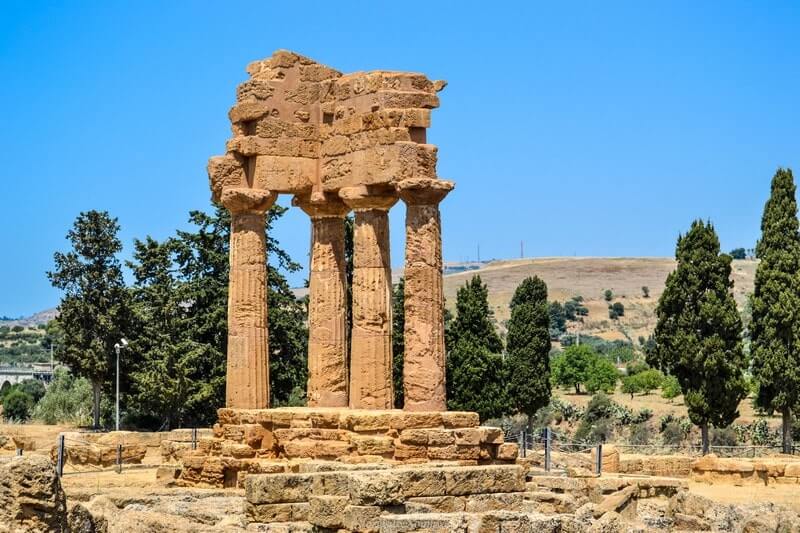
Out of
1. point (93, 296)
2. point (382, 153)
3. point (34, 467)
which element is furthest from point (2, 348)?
point (34, 467)

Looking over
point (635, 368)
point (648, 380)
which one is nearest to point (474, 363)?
point (648, 380)

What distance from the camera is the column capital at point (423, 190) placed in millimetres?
29250

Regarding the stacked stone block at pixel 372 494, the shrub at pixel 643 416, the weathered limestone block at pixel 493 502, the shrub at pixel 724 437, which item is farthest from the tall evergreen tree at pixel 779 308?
the weathered limestone block at pixel 493 502

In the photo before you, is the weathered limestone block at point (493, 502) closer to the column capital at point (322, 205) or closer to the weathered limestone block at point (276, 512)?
the weathered limestone block at point (276, 512)

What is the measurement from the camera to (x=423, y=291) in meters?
29.5

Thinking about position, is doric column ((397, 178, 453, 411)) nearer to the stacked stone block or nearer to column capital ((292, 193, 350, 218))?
column capital ((292, 193, 350, 218))

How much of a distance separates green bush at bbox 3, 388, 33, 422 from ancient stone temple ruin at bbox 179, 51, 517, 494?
33169 millimetres

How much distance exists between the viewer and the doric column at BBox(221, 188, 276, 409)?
102ft

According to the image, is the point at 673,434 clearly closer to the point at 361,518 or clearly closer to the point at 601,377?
the point at 601,377

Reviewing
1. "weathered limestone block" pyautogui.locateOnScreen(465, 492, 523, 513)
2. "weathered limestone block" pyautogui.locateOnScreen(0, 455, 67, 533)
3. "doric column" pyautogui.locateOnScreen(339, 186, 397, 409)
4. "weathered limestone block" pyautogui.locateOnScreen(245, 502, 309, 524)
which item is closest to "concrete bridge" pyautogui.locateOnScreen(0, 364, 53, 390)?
"doric column" pyautogui.locateOnScreen(339, 186, 397, 409)

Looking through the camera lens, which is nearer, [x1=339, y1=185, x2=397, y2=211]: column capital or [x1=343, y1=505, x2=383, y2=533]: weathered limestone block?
[x1=343, y1=505, x2=383, y2=533]: weathered limestone block

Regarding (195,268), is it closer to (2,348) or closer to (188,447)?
(188,447)

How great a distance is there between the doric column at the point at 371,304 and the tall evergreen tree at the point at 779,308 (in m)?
19.8

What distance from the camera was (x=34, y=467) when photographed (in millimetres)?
14773
